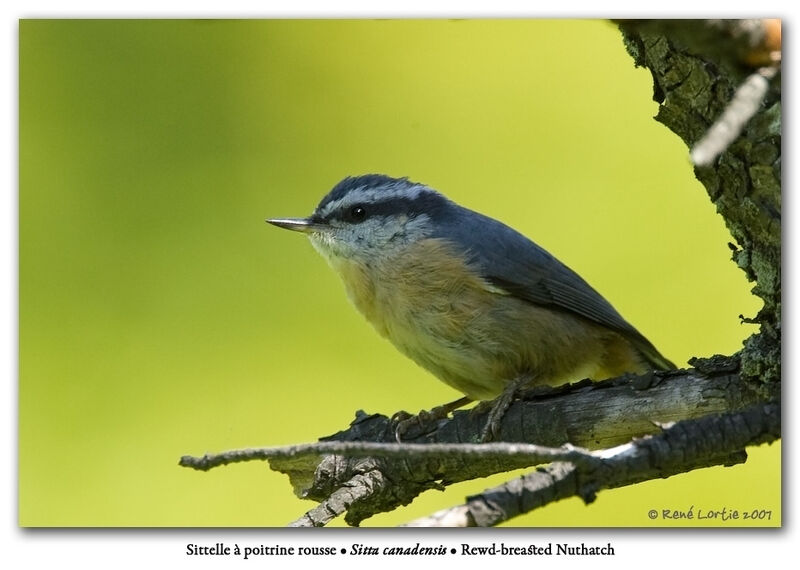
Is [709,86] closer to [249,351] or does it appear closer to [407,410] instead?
[407,410]

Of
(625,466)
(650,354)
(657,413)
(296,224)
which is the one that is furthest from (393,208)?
(625,466)

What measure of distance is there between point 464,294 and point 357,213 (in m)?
0.48

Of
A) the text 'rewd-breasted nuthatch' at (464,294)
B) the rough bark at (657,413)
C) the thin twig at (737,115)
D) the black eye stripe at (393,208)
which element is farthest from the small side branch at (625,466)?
the black eye stripe at (393,208)

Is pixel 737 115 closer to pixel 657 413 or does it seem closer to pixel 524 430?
pixel 657 413

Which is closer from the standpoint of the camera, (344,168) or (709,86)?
(709,86)

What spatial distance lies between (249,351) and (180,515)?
64 centimetres

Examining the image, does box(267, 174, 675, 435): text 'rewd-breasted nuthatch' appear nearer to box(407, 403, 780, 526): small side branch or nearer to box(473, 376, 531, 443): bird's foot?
box(473, 376, 531, 443): bird's foot

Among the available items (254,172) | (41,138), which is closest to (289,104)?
(254,172)

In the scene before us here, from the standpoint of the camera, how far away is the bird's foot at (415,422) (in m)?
2.93

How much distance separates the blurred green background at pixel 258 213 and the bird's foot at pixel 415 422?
0.13 meters

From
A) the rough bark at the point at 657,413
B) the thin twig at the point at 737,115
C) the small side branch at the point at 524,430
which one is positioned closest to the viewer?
the thin twig at the point at 737,115

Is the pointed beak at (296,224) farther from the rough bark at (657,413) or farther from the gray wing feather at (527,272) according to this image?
the rough bark at (657,413)

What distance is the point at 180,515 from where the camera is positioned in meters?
2.66
